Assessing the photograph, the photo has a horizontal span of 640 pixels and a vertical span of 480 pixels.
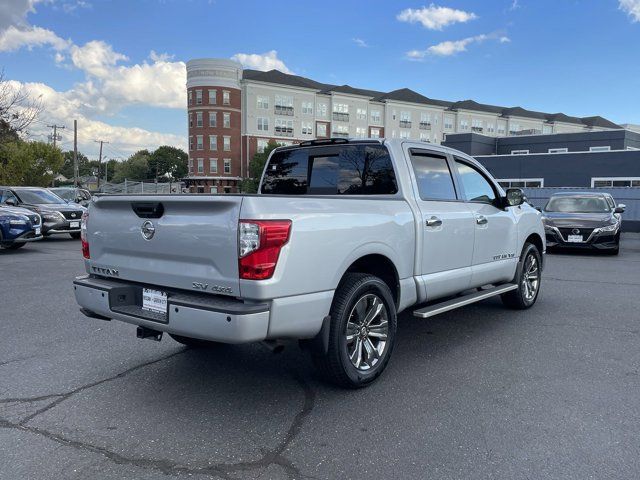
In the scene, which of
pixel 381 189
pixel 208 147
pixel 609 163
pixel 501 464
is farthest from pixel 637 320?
pixel 208 147

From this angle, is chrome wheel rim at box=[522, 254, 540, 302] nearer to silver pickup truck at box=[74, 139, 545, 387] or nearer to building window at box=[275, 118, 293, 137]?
silver pickup truck at box=[74, 139, 545, 387]

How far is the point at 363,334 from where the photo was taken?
12.8ft

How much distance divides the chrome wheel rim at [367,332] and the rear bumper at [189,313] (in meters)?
0.90

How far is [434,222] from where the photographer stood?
14.9ft

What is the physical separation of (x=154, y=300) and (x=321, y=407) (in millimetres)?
1384

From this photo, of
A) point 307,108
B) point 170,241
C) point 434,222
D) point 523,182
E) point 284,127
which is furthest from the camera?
point 307,108

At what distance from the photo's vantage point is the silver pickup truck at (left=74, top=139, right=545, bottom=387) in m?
3.14

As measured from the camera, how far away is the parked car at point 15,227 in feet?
39.4

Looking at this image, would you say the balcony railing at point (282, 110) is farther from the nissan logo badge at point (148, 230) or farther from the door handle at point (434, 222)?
the nissan logo badge at point (148, 230)

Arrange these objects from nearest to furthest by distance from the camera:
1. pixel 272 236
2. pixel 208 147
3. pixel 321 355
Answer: pixel 272 236
pixel 321 355
pixel 208 147

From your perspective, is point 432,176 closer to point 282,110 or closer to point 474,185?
point 474,185

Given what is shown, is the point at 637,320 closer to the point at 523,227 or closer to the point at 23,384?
the point at 523,227

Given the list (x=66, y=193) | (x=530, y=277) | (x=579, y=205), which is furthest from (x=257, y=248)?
(x=66, y=193)

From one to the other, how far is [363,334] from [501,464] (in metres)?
1.38
